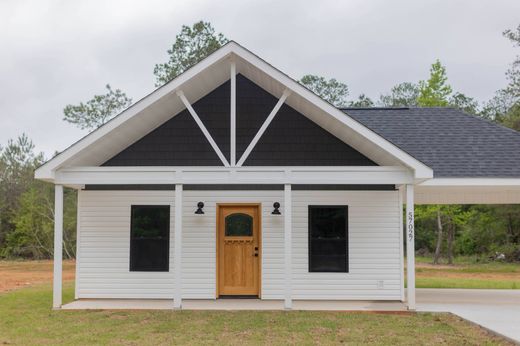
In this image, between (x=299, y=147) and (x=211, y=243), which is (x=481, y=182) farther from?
(x=211, y=243)

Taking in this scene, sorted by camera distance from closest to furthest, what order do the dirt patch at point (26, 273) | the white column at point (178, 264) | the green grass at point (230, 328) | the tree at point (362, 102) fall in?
the green grass at point (230, 328)
the white column at point (178, 264)
the dirt patch at point (26, 273)
the tree at point (362, 102)

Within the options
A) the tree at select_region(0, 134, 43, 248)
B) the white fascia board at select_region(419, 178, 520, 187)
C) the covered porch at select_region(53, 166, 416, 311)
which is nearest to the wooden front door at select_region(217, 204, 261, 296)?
the covered porch at select_region(53, 166, 416, 311)

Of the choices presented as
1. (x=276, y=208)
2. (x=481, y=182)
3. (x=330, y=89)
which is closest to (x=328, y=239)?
(x=276, y=208)

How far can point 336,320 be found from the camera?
9.51 m

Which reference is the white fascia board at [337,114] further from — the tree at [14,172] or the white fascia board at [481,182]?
the tree at [14,172]

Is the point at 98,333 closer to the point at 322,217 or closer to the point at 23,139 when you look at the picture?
the point at 322,217

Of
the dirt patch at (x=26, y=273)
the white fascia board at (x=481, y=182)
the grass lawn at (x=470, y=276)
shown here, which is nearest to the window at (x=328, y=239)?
the white fascia board at (x=481, y=182)

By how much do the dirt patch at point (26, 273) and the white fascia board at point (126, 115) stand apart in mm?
6314

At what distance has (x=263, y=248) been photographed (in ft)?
38.9

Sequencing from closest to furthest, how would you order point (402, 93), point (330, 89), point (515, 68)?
point (515, 68) → point (330, 89) → point (402, 93)

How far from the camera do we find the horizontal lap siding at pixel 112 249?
11.8m

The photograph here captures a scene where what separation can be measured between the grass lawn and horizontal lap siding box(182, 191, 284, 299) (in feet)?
19.5

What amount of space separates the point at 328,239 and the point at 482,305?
3.22 meters

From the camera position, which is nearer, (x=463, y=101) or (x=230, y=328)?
(x=230, y=328)
